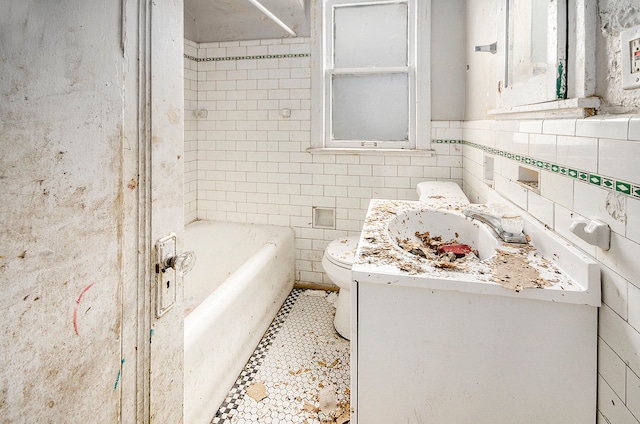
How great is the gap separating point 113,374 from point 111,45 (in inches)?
25.6

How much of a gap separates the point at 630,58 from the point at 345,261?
169cm

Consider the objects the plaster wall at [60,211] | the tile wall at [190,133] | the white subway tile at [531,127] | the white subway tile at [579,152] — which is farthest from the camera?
the tile wall at [190,133]

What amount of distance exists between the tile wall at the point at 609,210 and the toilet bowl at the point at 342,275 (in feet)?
4.03

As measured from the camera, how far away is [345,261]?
2.25 meters

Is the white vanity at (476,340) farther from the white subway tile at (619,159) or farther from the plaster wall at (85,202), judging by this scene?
the plaster wall at (85,202)

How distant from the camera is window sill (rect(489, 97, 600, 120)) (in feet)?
3.06

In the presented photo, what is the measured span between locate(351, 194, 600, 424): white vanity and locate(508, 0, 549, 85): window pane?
2.10 ft

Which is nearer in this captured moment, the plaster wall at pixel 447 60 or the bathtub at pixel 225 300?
the bathtub at pixel 225 300

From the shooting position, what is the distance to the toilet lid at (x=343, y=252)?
7.41ft

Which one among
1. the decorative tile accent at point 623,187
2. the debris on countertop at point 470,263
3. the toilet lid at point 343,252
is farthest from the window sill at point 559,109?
the toilet lid at point 343,252

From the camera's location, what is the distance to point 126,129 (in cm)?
72

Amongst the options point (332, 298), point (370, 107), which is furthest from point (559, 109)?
point (332, 298)

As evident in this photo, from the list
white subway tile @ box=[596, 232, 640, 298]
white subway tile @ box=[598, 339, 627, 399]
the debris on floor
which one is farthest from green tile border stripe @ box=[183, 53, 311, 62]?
white subway tile @ box=[598, 339, 627, 399]

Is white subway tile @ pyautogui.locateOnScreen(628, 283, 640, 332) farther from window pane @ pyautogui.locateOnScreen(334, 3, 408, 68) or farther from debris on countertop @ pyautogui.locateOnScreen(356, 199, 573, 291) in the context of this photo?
window pane @ pyautogui.locateOnScreen(334, 3, 408, 68)
